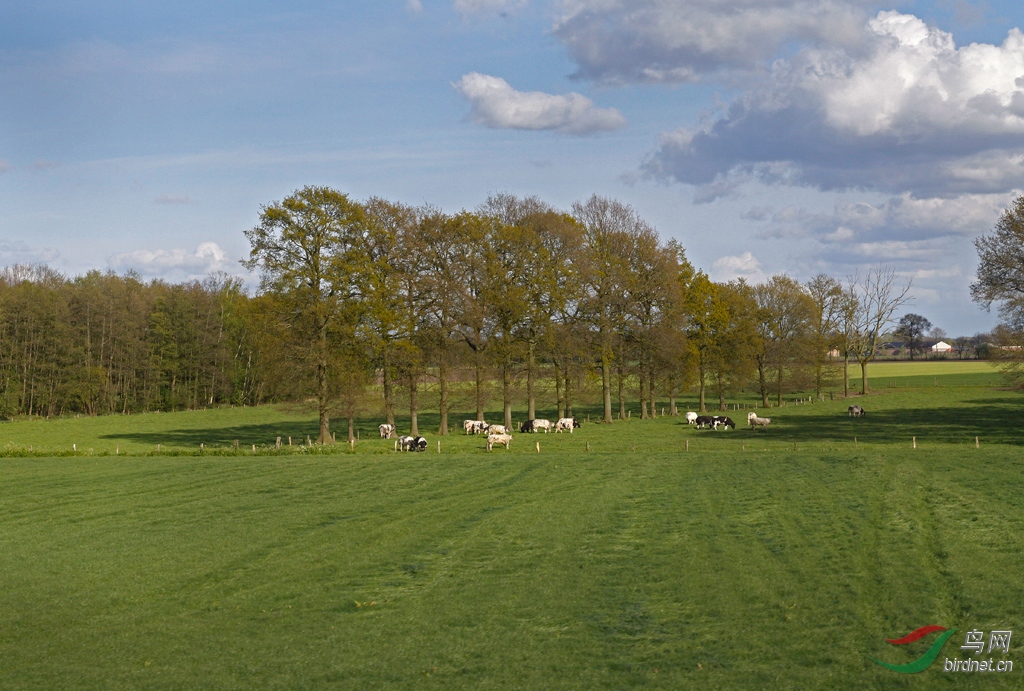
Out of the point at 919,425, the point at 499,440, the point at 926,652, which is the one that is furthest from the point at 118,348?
the point at 926,652

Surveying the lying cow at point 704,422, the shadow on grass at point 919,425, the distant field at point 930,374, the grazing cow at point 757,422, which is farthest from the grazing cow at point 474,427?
the distant field at point 930,374

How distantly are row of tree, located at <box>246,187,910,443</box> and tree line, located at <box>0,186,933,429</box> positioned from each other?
5.6 inches

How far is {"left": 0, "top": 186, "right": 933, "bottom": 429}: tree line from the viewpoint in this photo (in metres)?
53.7

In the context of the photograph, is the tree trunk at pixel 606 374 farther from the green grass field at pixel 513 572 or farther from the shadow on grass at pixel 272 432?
the green grass field at pixel 513 572

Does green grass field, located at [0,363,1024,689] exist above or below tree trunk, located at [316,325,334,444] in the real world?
below

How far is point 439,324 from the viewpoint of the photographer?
59625mm

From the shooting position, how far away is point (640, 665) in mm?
13656

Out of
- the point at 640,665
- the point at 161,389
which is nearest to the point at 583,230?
the point at 640,665

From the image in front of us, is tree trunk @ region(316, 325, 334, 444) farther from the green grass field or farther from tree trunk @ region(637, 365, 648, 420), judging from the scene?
tree trunk @ region(637, 365, 648, 420)

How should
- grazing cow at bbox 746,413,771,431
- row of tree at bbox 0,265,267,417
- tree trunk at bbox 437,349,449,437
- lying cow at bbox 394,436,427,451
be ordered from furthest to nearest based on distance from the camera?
row of tree at bbox 0,265,267,417 < grazing cow at bbox 746,413,771,431 < tree trunk at bbox 437,349,449,437 < lying cow at bbox 394,436,427,451

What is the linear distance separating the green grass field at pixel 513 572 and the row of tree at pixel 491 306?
1624 centimetres

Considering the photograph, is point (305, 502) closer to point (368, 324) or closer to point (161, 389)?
point (368, 324)

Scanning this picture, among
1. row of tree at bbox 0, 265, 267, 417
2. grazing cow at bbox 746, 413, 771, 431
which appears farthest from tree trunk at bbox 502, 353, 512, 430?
row of tree at bbox 0, 265, 267, 417

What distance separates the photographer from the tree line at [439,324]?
5372 centimetres
